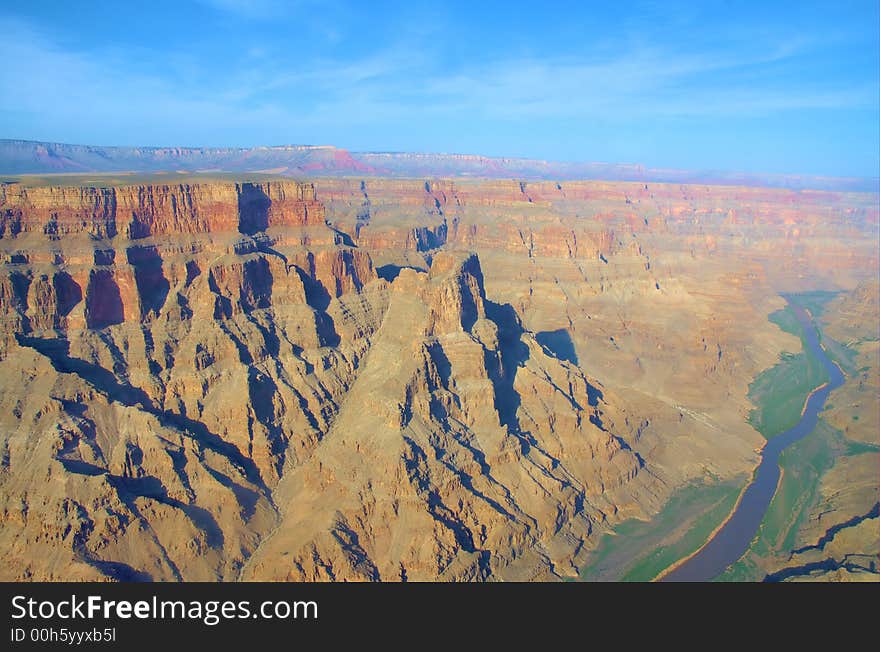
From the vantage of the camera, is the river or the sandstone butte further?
the river

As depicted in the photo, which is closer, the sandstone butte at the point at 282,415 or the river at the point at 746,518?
the sandstone butte at the point at 282,415

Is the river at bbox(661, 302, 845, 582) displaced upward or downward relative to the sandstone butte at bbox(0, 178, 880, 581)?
downward

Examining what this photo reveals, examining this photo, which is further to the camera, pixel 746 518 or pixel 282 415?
pixel 746 518

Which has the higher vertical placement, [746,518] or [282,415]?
[282,415]

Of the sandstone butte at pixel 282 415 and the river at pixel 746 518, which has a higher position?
the sandstone butte at pixel 282 415
